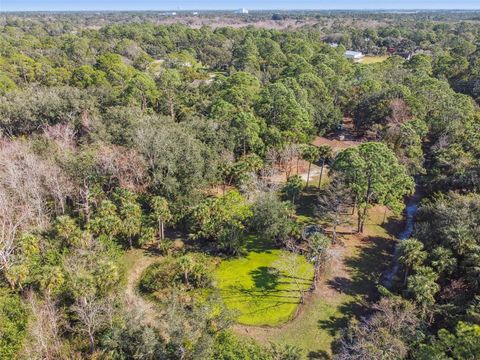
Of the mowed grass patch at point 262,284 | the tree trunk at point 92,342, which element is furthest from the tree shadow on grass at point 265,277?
the tree trunk at point 92,342

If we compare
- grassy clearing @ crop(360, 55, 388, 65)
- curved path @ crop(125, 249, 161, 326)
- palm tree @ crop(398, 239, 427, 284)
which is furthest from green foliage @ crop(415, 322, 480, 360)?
grassy clearing @ crop(360, 55, 388, 65)

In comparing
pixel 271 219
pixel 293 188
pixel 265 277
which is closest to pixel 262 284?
pixel 265 277

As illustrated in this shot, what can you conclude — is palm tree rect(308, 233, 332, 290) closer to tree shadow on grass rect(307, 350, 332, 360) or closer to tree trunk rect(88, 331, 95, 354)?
tree shadow on grass rect(307, 350, 332, 360)

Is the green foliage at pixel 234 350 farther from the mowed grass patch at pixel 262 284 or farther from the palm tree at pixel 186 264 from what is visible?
the palm tree at pixel 186 264

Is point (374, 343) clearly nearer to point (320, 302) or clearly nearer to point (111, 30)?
point (320, 302)

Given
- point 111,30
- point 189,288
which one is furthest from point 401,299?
point 111,30

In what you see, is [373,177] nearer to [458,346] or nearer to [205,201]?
[205,201]
